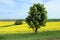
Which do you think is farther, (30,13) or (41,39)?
(30,13)

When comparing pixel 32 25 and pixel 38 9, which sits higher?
pixel 38 9

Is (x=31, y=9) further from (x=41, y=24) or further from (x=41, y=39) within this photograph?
(x=41, y=39)

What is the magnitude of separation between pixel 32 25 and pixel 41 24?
2287 millimetres

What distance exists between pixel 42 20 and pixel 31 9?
3.66 metres

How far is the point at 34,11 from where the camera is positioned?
40938mm

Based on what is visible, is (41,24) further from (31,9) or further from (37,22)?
(31,9)

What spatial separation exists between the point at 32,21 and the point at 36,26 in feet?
5.53

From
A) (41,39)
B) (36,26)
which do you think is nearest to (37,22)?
(36,26)

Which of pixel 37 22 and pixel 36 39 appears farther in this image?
pixel 37 22

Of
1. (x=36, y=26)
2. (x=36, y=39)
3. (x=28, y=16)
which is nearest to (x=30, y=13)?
(x=28, y=16)

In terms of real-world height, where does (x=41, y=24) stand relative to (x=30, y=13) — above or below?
below

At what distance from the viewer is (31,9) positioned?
41188mm

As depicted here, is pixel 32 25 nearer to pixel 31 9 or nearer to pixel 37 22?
pixel 37 22

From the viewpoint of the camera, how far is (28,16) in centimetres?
4075
